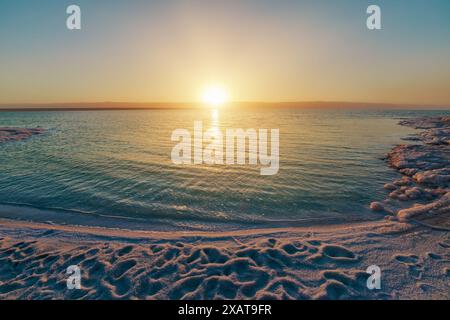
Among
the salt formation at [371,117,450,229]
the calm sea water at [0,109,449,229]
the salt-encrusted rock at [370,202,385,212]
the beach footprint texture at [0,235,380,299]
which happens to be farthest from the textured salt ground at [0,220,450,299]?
the salt-encrusted rock at [370,202,385,212]

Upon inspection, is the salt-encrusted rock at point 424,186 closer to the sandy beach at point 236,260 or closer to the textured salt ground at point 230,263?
the sandy beach at point 236,260

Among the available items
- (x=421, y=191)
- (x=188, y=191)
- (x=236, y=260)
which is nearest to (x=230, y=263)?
(x=236, y=260)

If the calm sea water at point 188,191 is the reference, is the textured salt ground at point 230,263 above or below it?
below

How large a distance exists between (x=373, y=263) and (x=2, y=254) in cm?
1106

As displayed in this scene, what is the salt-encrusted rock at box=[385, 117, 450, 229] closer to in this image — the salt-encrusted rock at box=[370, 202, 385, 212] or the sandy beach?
the sandy beach

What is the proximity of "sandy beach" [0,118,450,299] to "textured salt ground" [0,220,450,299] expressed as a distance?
26 mm

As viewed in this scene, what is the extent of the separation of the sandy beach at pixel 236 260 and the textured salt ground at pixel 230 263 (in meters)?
0.03

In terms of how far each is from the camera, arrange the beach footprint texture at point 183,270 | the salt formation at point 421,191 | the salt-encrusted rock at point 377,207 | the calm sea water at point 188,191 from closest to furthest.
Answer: the beach footprint texture at point 183,270
the salt formation at point 421,191
the calm sea water at point 188,191
the salt-encrusted rock at point 377,207

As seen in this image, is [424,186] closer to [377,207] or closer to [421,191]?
[421,191]

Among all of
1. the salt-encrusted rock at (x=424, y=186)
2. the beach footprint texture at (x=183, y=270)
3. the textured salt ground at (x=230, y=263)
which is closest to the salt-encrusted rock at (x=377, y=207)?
the salt-encrusted rock at (x=424, y=186)

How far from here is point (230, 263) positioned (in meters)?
6.15

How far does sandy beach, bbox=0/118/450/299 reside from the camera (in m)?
5.22

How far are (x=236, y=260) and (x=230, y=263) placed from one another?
0.22 m

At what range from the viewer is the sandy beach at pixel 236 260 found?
522 centimetres
